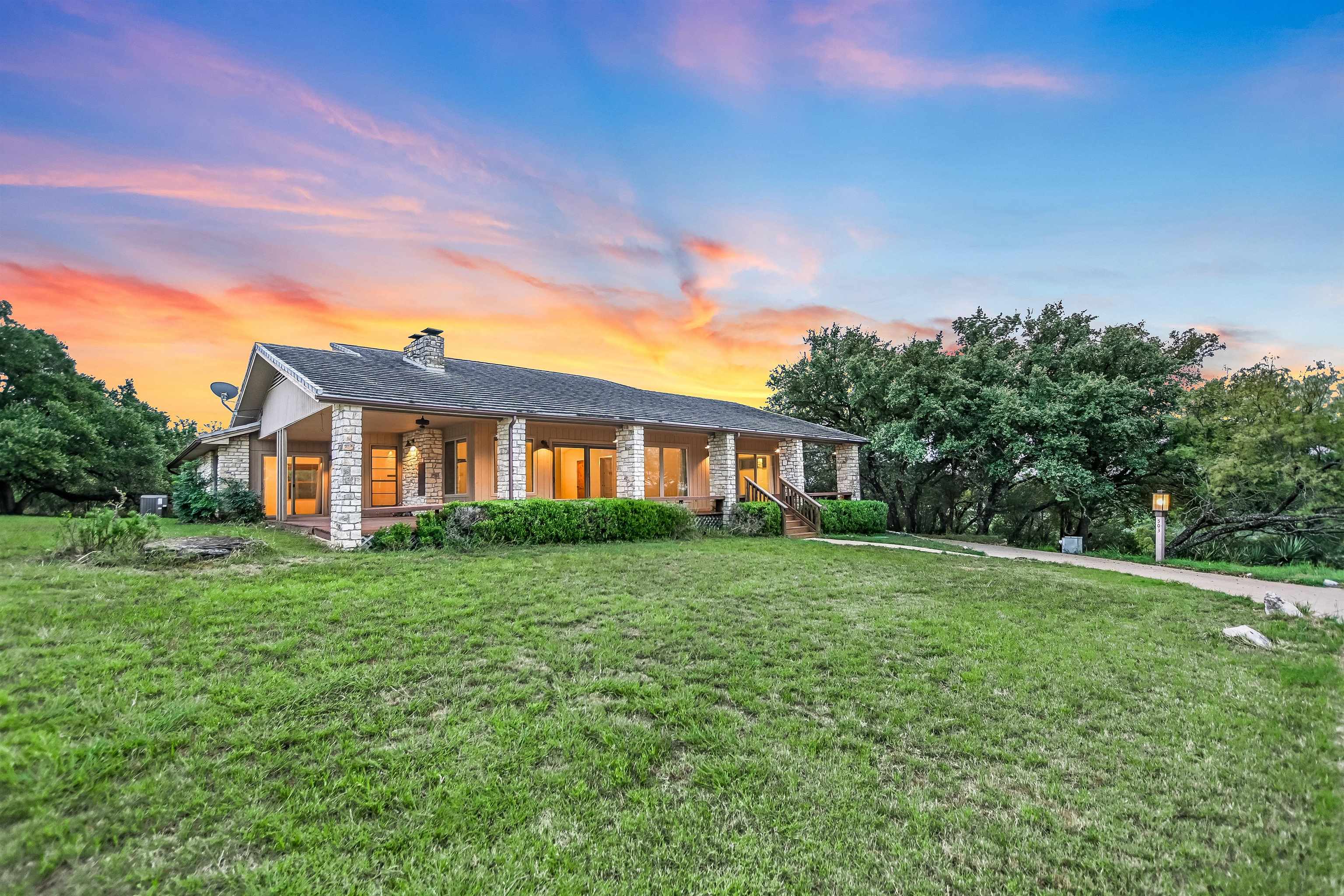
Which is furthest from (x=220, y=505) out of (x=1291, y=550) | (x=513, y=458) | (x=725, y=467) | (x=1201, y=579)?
(x=1291, y=550)

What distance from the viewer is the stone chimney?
13.6m

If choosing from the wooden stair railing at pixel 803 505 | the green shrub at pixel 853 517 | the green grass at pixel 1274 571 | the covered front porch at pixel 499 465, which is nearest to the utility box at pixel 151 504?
the covered front porch at pixel 499 465

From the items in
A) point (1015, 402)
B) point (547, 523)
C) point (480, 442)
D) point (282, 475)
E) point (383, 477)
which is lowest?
point (547, 523)

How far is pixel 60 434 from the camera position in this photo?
17062mm

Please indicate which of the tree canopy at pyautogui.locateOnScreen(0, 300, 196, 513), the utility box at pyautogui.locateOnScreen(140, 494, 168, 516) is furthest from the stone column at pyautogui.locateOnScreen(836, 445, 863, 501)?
the tree canopy at pyautogui.locateOnScreen(0, 300, 196, 513)

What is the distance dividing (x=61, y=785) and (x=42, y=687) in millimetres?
1386

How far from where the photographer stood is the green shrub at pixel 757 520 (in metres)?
13.9

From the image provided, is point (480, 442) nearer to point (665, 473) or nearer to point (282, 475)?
point (282, 475)

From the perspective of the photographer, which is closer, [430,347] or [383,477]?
[430,347]

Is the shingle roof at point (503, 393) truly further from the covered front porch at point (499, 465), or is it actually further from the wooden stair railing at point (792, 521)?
the wooden stair railing at point (792, 521)

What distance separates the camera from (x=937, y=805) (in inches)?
98.9

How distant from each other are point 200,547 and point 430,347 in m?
7.51

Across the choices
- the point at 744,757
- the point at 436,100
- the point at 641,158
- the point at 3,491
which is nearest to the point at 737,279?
the point at 641,158

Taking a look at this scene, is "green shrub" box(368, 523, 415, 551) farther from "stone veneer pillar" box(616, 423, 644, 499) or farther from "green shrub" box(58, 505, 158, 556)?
"stone veneer pillar" box(616, 423, 644, 499)
